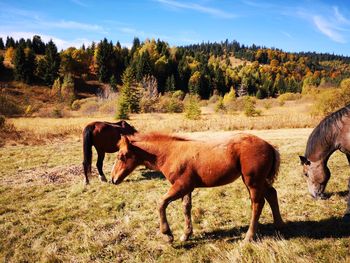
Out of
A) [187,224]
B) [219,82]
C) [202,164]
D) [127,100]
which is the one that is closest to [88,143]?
[187,224]

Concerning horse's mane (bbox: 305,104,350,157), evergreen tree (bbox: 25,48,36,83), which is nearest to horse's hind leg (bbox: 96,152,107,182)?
horse's mane (bbox: 305,104,350,157)

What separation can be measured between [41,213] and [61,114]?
4476 centimetres

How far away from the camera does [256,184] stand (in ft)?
15.8

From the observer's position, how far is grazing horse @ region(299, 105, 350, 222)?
5.59m

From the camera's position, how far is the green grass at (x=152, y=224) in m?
4.75

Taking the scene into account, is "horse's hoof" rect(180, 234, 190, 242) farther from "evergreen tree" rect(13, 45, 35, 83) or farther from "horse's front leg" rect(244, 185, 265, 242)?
"evergreen tree" rect(13, 45, 35, 83)

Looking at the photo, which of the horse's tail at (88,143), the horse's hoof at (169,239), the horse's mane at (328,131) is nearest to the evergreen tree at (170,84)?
the horse's tail at (88,143)

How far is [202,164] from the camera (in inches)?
199

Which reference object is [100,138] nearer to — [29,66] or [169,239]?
[169,239]

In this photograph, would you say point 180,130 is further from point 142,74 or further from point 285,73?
point 285,73

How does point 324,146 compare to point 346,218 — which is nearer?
point 346,218

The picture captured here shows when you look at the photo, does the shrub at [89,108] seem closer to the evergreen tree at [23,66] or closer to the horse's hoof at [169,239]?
the evergreen tree at [23,66]

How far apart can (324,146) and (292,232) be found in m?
1.79

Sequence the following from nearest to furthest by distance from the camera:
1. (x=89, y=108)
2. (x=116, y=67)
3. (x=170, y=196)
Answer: (x=170, y=196) < (x=89, y=108) < (x=116, y=67)
